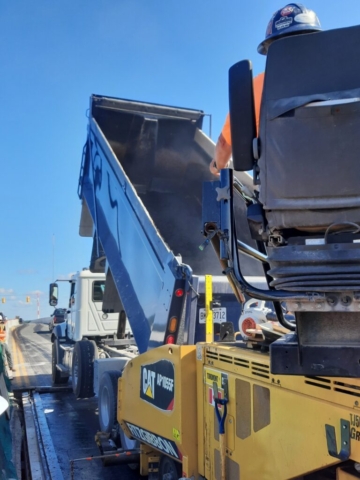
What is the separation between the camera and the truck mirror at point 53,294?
10.6m

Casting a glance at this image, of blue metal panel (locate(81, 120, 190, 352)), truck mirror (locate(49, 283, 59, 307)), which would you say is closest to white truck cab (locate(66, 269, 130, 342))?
truck mirror (locate(49, 283, 59, 307))

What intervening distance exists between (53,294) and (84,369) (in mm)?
3023

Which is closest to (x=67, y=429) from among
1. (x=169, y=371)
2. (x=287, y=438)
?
(x=169, y=371)

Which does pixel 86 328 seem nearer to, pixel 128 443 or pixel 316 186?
pixel 128 443

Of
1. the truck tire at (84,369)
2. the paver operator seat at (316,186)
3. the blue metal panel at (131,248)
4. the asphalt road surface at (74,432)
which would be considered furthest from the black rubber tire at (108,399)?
the paver operator seat at (316,186)

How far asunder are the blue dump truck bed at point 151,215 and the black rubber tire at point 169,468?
982 millimetres

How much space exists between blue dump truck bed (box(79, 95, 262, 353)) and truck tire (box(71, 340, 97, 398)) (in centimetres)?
77

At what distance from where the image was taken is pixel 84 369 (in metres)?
7.96

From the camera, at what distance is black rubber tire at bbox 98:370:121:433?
18.2 ft

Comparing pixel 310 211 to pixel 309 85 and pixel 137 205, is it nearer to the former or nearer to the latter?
pixel 309 85

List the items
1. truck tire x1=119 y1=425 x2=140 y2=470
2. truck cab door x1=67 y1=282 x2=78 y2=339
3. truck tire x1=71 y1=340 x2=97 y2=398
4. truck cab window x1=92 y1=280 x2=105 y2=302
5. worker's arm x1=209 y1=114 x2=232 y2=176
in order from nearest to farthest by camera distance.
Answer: worker's arm x1=209 y1=114 x2=232 y2=176
truck tire x1=119 y1=425 x2=140 y2=470
truck tire x1=71 y1=340 x2=97 y2=398
truck cab window x1=92 y1=280 x2=105 y2=302
truck cab door x1=67 y1=282 x2=78 y2=339

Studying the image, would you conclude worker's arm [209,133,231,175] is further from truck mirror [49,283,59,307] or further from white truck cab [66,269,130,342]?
truck mirror [49,283,59,307]

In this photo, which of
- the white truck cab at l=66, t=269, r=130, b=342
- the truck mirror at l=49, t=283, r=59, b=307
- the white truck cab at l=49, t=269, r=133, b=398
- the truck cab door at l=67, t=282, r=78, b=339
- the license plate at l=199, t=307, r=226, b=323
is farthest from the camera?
the truck mirror at l=49, t=283, r=59, b=307

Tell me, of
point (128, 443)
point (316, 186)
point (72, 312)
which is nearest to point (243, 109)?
point (316, 186)
